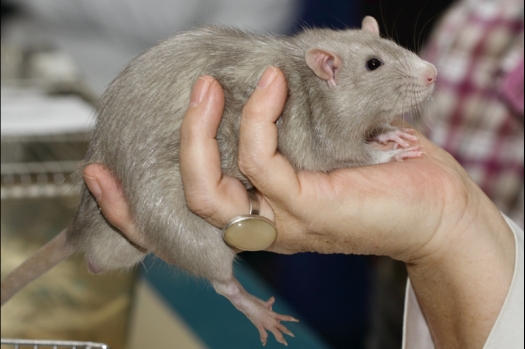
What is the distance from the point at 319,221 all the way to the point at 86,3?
2.33 metres

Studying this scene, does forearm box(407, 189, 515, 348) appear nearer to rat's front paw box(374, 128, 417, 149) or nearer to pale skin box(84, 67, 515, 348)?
pale skin box(84, 67, 515, 348)

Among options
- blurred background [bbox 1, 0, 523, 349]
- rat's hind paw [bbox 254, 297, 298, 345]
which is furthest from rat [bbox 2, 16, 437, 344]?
blurred background [bbox 1, 0, 523, 349]

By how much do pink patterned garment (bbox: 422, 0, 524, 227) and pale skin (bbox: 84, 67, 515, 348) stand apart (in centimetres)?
53

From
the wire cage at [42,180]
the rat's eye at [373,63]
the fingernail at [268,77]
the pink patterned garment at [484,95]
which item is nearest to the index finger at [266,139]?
the fingernail at [268,77]

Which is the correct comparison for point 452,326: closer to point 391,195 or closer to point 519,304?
point 519,304

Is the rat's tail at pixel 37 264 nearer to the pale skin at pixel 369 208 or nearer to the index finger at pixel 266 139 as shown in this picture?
the pale skin at pixel 369 208

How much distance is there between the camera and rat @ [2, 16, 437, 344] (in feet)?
3.84

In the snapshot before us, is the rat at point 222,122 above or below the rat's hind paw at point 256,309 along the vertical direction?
above

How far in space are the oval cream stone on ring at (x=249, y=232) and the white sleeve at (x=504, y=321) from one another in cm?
42

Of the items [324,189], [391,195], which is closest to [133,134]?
[324,189]

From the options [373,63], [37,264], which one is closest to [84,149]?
[37,264]

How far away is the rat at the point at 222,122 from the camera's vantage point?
1.17 metres

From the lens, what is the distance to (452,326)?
53.1 inches

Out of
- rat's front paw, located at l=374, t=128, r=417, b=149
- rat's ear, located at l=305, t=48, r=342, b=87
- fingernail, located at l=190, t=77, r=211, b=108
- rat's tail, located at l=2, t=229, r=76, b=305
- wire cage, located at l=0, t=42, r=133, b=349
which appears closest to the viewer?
fingernail, located at l=190, t=77, r=211, b=108
